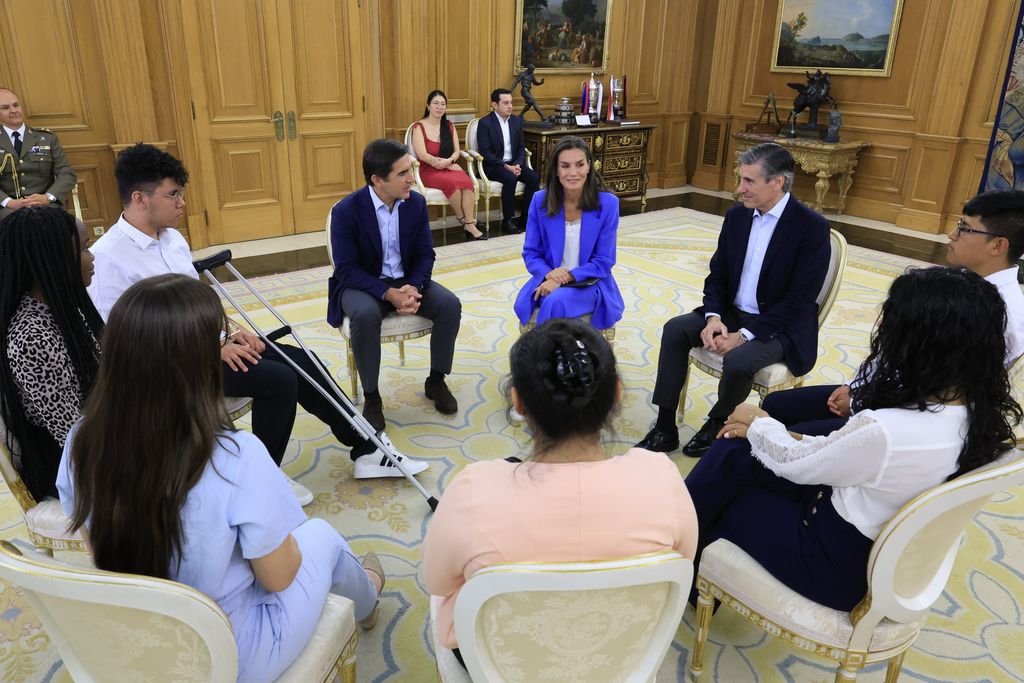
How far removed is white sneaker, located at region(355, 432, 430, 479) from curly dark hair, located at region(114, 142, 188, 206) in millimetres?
1255

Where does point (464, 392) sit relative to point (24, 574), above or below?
below

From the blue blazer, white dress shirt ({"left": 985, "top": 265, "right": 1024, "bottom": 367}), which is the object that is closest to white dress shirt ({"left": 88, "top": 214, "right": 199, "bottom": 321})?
the blue blazer

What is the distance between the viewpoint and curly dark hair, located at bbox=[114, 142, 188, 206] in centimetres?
244

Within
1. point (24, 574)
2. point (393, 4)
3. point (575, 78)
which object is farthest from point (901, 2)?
point (24, 574)

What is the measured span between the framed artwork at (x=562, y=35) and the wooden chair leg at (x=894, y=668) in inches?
257

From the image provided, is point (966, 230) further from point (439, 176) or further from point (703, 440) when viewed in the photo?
point (439, 176)

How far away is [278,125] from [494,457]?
4319 mm

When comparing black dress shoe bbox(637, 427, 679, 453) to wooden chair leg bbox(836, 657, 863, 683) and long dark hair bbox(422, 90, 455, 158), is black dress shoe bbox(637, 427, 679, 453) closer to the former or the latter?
wooden chair leg bbox(836, 657, 863, 683)

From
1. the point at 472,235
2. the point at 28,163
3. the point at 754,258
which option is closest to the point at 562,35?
the point at 472,235

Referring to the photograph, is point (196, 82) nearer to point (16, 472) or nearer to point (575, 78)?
point (575, 78)

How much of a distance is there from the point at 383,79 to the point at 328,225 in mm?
3705

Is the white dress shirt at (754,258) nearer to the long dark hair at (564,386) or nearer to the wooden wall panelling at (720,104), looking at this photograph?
the long dark hair at (564,386)

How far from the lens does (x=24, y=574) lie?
3.48 ft

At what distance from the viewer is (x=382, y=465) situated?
282 cm
